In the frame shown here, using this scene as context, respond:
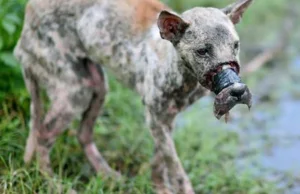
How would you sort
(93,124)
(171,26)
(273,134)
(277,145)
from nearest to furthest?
1. (171,26)
2. (93,124)
3. (277,145)
4. (273,134)

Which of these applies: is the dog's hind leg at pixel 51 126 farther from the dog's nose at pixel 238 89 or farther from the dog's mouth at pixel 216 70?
the dog's nose at pixel 238 89

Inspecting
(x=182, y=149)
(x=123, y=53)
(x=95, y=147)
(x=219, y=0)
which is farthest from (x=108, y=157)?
(x=219, y=0)

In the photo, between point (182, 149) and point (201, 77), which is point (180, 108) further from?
point (182, 149)

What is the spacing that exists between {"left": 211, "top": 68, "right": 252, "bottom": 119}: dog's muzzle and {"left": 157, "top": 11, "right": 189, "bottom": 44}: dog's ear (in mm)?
414

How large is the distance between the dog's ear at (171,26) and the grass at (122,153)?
1344 millimetres

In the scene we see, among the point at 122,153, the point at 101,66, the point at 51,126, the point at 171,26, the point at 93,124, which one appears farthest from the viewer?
the point at 122,153

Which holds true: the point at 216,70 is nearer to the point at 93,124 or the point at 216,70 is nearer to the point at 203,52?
the point at 203,52

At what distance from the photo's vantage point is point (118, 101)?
7.00m

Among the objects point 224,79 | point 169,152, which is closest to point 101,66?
point 169,152

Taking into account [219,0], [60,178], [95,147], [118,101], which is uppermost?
[219,0]

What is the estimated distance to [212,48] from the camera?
4.42 meters

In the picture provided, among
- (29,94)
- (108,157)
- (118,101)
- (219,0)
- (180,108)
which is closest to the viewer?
(180,108)

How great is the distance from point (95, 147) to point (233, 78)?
2056 millimetres

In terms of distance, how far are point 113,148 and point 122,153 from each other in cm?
12
